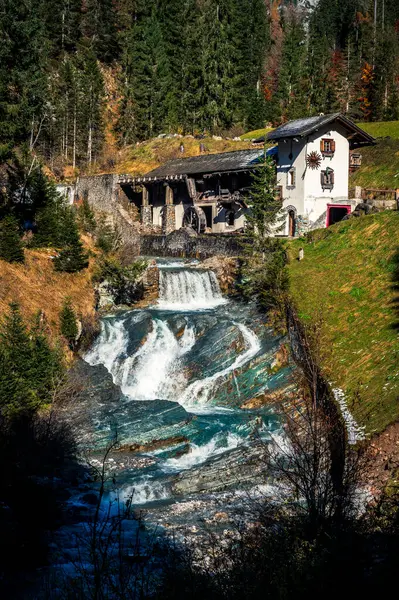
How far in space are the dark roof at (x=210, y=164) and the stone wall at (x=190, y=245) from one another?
6.64m

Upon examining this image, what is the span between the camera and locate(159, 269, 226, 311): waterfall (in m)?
39.6

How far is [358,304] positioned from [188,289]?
13154mm

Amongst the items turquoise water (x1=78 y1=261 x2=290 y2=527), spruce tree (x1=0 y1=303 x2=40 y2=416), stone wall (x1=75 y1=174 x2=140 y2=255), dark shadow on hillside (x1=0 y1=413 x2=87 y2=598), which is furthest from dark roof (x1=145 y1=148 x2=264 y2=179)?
dark shadow on hillside (x1=0 y1=413 x2=87 y2=598)

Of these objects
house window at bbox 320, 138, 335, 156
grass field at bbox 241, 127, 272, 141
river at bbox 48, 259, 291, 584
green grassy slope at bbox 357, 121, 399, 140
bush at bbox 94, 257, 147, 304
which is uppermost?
grass field at bbox 241, 127, 272, 141

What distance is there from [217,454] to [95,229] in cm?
2982

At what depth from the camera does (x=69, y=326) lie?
106ft

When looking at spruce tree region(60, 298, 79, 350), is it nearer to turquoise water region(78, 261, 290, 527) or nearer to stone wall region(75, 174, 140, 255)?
turquoise water region(78, 261, 290, 527)

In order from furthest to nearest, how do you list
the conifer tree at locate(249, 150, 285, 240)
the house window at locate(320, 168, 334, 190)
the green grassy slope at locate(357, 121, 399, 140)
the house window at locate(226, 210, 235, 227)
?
the green grassy slope at locate(357, 121, 399, 140), the house window at locate(226, 210, 235, 227), the house window at locate(320, 168, 334, 190), the conifer tree at locate(249, 150, 285, 240)

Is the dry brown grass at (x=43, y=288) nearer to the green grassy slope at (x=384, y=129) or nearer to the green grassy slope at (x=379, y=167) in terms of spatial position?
the green grassy slope at (x=379, y=167)

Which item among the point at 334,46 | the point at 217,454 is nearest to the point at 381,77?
the point at 334,46

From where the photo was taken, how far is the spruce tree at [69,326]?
106 feet

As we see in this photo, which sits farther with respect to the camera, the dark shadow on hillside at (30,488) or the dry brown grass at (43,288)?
the dry brown grass at (43,288)

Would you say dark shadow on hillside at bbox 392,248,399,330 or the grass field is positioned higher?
the grass field

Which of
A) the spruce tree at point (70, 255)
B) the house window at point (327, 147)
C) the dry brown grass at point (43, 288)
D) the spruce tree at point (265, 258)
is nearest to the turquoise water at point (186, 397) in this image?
the spruce tree at point (265, 258)
